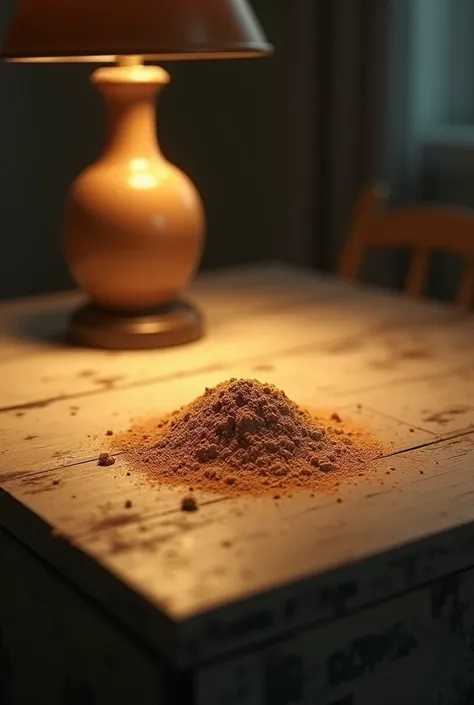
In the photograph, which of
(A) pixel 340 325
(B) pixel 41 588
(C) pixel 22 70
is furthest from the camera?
(C) pixel 22 70

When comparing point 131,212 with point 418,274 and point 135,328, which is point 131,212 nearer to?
point 135,328

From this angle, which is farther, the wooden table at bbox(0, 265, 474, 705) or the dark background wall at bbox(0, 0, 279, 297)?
the dark background wall at bbox(0, 0, 279, 297)

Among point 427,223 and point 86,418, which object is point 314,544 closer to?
point 86,418

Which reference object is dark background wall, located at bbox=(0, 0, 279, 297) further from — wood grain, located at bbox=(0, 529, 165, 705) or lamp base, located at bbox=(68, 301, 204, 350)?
wood grain, located at bbox=(0, 529, 165, 705)

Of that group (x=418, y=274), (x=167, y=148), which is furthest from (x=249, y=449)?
(x=167, y=148)

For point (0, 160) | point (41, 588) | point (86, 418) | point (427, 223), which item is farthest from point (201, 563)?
point (0, 160)


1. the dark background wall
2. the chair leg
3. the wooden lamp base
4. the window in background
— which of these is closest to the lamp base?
the wooden lamp base

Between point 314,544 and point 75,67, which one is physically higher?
point 75,67
